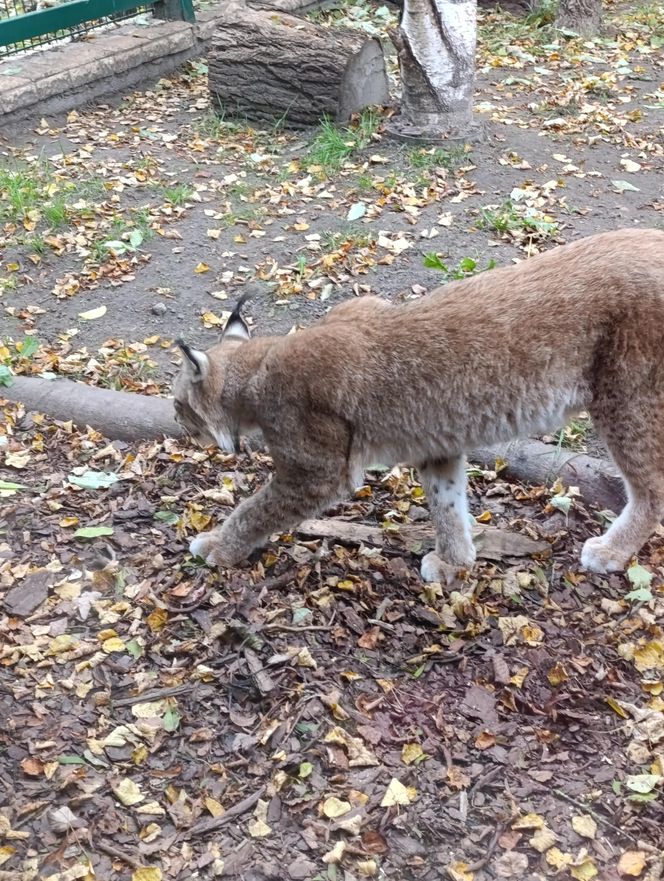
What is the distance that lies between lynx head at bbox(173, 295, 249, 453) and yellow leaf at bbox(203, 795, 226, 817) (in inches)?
69.1

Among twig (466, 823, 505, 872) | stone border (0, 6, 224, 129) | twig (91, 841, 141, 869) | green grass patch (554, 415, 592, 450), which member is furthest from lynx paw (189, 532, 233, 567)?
stone border (0, 6, 224, 129)

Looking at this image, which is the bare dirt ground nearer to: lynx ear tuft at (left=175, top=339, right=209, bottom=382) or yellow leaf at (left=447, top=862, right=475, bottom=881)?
yellow leaf at (left=447, top=862, right=475, bottom=881)

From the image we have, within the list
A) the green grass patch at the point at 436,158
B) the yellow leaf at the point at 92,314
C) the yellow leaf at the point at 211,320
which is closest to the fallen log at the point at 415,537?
the yellow leaf at the point at 211,320

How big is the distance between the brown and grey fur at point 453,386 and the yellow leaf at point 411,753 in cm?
100

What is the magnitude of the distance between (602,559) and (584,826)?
4.61 ft

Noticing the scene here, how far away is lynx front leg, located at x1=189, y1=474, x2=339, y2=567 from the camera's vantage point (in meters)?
4.19

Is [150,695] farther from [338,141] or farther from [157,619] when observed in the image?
[338,141]

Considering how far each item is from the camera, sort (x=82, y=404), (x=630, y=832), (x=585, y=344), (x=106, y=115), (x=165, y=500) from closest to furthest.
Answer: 1. (x=630, y=832)
2. (x=585, y=344)
3. (x=165, y=500)
4. (x=82, y=404)
5. (x=106, y=115)

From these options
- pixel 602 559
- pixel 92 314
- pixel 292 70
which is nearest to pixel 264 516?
pixel 602 559

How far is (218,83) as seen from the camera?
29.9 ft

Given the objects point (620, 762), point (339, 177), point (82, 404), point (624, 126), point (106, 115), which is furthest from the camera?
point (106, 115)

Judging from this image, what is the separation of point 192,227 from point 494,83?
4306 millimetres

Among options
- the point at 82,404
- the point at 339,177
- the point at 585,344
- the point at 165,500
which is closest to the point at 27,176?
the point at 339,177

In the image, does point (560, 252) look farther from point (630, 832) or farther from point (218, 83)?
point (218, 83)
